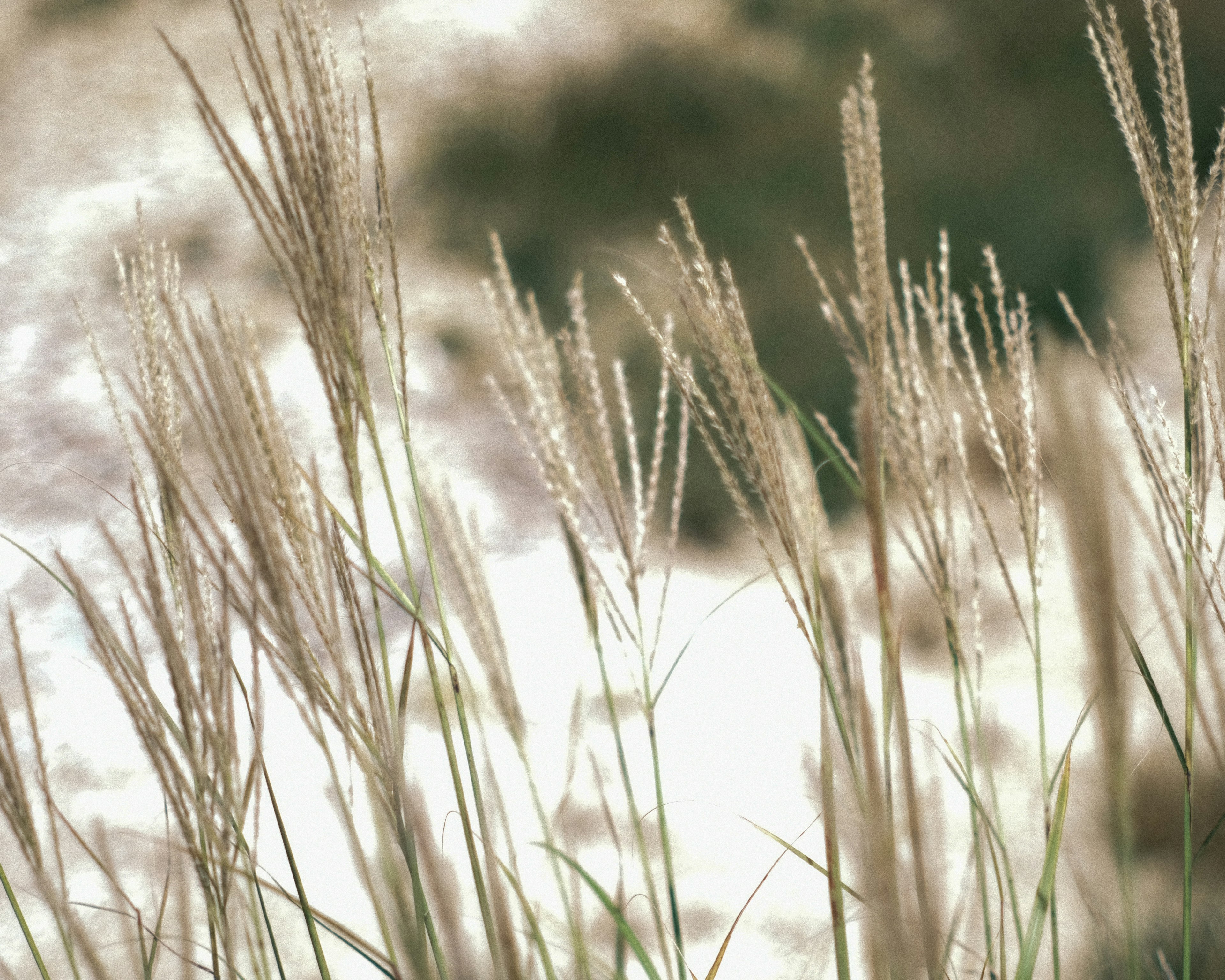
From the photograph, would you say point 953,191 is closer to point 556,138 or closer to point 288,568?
point 556,138

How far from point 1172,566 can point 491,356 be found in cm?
108

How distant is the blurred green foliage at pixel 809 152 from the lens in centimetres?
141

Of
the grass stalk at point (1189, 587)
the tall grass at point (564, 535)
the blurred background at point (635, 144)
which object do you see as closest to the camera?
the tall grass at point (564, 535)

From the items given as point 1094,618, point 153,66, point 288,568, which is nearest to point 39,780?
point 288,568

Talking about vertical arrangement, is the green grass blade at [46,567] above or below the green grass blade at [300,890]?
above

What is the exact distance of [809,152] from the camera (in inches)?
56.9

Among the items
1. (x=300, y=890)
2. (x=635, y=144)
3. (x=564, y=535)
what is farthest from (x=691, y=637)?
(x=635, y=144)

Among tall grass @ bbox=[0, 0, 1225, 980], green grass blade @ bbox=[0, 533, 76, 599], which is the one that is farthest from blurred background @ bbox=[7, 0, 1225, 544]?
tall grass @ bbox=[0, 0, 1225, 980]

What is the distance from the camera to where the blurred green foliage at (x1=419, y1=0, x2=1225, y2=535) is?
4.64 feet

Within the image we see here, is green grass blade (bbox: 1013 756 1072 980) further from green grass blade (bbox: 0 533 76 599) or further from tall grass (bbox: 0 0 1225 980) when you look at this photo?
green grass blade (bbox: 0 533 76 599)

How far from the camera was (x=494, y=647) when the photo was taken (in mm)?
432

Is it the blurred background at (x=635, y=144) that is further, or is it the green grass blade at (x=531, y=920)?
the blurred background at (x=635, y=144)

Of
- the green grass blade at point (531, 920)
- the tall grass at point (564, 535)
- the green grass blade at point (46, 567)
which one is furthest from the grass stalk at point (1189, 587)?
the green grass blade at point (46, 567)

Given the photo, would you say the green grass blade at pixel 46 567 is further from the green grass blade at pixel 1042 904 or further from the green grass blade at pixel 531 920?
the green grass blade at pixel 1042 904
